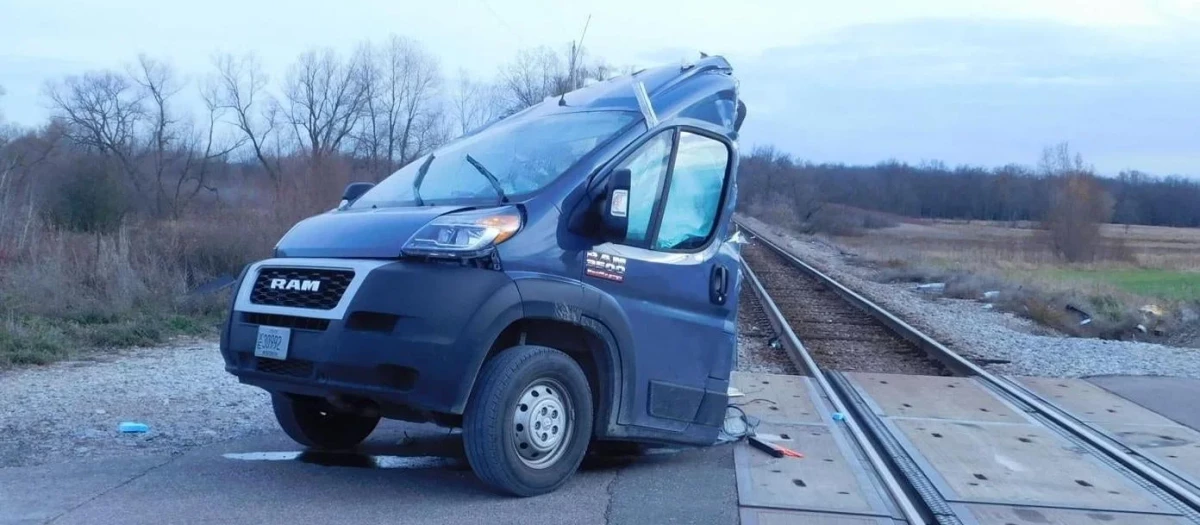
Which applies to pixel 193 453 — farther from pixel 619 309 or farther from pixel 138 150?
pixel 138 150

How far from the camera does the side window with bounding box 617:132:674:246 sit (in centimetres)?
649

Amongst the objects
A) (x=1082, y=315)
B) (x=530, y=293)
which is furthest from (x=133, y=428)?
(x=1082, y=315)

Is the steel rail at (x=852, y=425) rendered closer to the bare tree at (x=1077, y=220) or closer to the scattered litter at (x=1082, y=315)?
the scattered litter at (x=1082, y=315)

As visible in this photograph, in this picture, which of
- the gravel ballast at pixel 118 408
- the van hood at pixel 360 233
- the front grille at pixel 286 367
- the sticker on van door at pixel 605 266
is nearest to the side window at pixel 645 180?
the sticker on van door at pixel 605 266

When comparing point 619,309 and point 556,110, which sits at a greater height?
point 556,110

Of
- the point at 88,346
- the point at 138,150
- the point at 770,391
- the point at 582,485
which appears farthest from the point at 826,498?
the point at 138,150

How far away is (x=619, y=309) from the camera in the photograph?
6191 mm

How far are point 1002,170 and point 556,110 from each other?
11284cm

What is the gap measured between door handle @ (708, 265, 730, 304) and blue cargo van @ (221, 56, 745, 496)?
0.5 inches

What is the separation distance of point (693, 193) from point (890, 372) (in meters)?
6.59

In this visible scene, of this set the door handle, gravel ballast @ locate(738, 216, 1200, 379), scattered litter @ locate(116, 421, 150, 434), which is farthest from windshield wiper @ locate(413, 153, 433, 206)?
gravel ballast @ locate(738, 216, 1200, 379)

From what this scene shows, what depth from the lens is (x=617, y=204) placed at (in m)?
6.00

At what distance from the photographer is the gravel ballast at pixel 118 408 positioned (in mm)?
7191

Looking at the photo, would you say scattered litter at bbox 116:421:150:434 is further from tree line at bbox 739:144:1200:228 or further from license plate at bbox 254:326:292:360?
tree line at bbox 739:144:1200:228
